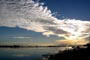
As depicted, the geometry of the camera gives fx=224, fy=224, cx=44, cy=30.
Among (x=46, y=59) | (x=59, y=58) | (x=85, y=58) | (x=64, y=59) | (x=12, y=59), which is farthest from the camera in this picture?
(x=12, y=59)

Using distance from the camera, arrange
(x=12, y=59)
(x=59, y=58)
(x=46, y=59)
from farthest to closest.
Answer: (x=12, y=59), (x=46, y=59), (x=59, y=58)

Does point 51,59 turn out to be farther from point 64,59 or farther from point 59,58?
point 64,59

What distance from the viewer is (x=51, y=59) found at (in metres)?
27.6

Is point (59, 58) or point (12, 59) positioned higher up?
point (59, 58)

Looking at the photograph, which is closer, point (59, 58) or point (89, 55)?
point (89, 55)

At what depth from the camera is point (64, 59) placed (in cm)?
2462

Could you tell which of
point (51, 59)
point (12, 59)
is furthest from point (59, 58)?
point (12, 59)

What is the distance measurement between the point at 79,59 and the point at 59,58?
5.78 meters

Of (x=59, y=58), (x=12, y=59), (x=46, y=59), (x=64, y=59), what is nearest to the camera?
(x=64, y=59)

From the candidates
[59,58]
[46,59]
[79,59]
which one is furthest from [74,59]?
[46,59]

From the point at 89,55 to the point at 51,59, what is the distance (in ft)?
23.8

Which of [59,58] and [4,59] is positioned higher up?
[59,58]

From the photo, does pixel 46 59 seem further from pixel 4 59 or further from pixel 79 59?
pixel 4 59

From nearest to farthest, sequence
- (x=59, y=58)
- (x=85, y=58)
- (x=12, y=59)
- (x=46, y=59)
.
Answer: (x=85, y=58) < (x=59, y=58) < (x=46, y=59) < (x=12, y=59)
